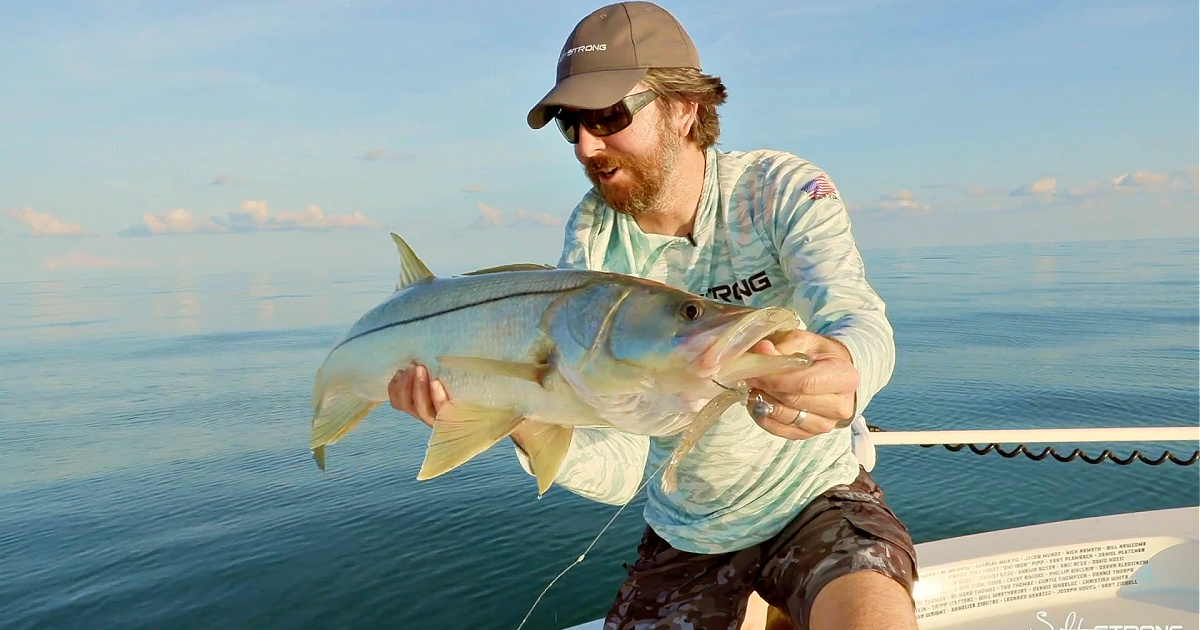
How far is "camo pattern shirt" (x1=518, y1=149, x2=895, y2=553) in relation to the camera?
9.32ft

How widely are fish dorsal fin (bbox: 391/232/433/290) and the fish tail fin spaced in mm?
414

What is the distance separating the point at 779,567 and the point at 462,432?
53.5 inches

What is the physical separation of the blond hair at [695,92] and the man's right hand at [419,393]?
4.82 ft

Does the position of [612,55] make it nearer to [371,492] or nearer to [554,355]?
[554,355]

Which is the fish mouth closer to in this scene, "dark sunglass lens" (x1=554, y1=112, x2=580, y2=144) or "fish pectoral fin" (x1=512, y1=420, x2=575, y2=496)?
"fish pectoral fin" (x1=512, y1=420, x2=575, y2=496)

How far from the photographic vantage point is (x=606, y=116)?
9.81 feet

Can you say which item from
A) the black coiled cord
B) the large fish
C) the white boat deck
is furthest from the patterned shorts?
the black coiled cord

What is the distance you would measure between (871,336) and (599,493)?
4.46 feet

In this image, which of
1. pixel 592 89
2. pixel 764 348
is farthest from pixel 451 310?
pixel 592 89

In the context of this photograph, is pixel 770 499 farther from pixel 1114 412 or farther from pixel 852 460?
pixel 1114 412

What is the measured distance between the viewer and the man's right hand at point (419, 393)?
2.27 meters

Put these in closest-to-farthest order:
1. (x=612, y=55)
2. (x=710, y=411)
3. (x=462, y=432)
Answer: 1. (x=710, y=411)
2. (x=462, y=432)
3. (x=612, y=55)

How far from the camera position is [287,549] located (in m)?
8.44

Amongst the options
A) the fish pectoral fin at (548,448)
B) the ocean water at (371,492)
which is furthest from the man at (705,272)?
the ocean water at (371,492)
